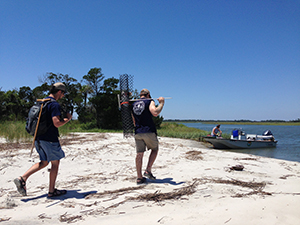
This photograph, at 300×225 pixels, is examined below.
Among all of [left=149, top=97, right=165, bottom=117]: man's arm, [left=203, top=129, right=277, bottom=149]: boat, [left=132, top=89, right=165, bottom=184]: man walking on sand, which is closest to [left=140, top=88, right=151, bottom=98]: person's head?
[left=132, top=89, right=165, bottom=184]: man walking on sand

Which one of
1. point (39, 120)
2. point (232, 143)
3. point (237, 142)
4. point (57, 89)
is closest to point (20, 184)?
point (39, 120)

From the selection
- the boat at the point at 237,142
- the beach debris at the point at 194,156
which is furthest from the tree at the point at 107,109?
the beach debris at the point at 194,156

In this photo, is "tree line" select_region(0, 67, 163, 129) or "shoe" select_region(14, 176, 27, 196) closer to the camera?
"shoe" select_region(14, 176, 27, 196)

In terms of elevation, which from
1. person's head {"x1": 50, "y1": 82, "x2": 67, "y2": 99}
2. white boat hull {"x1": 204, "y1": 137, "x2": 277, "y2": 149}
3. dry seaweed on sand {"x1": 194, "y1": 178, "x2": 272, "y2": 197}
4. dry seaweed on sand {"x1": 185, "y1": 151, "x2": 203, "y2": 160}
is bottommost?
white boat hull {"x1": 204, "y1": 137, "x2": 277, "y2": 149}

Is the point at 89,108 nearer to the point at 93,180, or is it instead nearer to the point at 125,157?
the point at 125,157

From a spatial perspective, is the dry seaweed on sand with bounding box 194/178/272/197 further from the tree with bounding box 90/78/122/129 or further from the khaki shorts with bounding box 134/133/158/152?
the tree with bounding box 90/78/122/129

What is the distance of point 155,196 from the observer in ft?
9.90

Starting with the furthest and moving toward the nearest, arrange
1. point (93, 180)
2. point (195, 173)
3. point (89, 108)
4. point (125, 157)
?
point (89, 108) → point (125, 157) → point (195, 173) → point (93, 180)

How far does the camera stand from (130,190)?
3.33m

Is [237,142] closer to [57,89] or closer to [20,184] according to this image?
[57,89]

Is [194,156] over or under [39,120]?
under

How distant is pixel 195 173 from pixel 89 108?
2631cm

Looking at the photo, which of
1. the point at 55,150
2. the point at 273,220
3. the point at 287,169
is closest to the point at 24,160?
the point at 55,150

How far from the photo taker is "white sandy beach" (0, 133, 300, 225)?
238 centimetres
